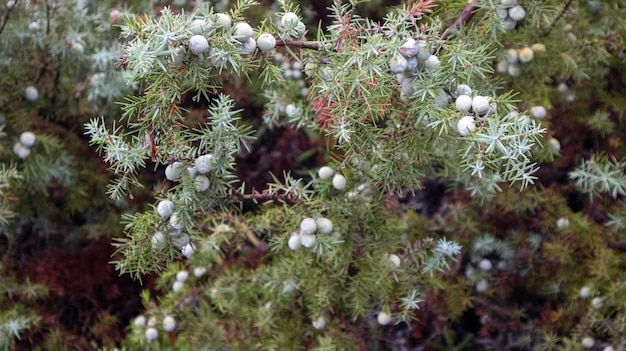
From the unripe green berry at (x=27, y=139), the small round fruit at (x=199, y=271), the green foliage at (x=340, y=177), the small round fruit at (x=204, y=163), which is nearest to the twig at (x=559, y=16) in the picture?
the green foliage at (x=340, y=177)

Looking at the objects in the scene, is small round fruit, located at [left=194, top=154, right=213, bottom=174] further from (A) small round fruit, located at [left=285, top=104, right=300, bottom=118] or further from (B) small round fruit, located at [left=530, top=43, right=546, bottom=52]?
(B) small round fruit, located at [left=530, top=43, right=546, bottom=52]

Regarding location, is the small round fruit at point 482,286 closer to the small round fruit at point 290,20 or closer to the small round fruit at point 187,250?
the small round fruit at point 187,250

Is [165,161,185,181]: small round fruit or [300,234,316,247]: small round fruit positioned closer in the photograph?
[165,161,185,181]: small round fruit

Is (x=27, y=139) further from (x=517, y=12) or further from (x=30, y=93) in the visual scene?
(x=517, y=12)

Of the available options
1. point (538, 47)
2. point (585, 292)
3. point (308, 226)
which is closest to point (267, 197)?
point (308, 226)

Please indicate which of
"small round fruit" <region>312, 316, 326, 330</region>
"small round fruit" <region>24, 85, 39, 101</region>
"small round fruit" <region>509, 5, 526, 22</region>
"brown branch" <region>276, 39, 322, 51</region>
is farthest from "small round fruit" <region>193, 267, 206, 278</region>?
"small round fruit" <region>509, 5, 526, 22</region>

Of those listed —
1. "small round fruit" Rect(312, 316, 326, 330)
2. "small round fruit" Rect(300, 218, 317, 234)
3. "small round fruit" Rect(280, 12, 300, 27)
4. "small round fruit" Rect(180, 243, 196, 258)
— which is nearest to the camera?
"small round fruit" Rect(280, 12, 300, 27)

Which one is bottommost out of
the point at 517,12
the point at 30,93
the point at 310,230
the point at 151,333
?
the point at 151,333

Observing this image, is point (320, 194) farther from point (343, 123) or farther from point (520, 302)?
point (520, 302)
